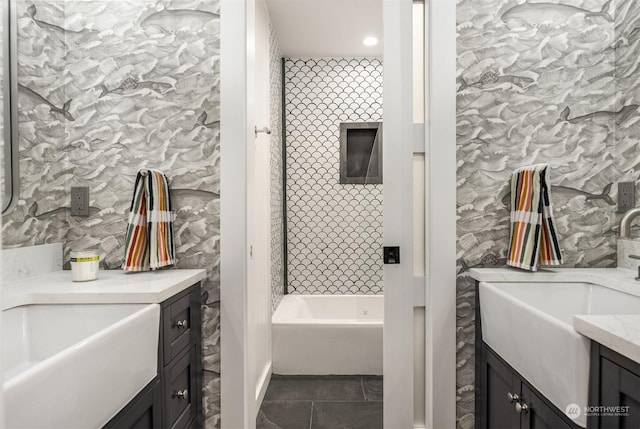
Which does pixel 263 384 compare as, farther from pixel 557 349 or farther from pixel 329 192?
pixel 557 349

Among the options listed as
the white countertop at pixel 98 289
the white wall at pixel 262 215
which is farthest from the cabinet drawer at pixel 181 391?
the white wall at pixel 262 215

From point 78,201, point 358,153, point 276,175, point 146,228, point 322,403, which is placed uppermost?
point 358,153

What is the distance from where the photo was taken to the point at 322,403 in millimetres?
2506

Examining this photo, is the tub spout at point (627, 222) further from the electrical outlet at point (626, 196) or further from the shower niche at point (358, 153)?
the shower niche at point (358, 153)

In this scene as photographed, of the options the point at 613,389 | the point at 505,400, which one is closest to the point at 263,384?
the point at 505,400

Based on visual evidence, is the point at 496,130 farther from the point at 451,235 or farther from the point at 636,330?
the point at 636,330

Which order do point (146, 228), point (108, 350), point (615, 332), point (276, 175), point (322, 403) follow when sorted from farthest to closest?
point (276, 175) < point (322, 403) < point (146, 228) < point (108, 350) < point (615, 332)

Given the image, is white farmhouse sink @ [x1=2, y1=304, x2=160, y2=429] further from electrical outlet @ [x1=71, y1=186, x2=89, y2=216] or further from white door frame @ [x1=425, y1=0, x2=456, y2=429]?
white door frame @ [x1=425, y1=0, x2=456, y2=429]

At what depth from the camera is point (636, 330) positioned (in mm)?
915

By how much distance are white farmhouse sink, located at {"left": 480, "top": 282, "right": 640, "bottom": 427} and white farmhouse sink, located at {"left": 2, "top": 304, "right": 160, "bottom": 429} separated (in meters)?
1.16

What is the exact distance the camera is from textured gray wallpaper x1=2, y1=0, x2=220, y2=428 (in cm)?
185

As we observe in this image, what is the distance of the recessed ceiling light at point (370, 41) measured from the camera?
11.1 ft

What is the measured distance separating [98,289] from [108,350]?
0.44 m

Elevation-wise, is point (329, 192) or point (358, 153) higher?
point (358, 153)
